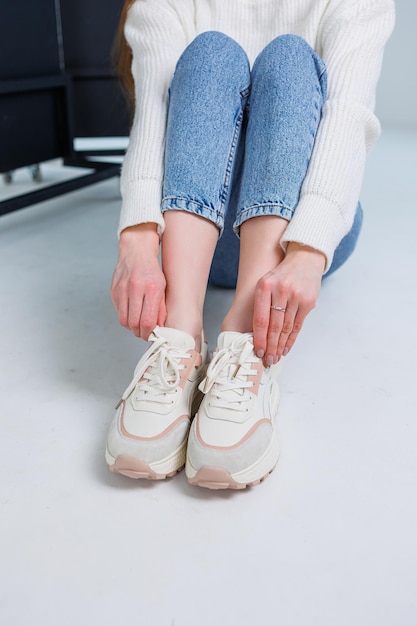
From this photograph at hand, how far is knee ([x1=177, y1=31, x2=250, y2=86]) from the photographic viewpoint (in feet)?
3.30

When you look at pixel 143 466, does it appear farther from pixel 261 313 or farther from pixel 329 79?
pixel 329 79

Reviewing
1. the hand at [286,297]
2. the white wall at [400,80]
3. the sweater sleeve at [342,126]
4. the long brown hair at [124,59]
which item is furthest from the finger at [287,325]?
the white wall at [400,80]

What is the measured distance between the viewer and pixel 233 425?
0.85 metres

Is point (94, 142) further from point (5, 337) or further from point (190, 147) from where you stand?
point (190, 147)

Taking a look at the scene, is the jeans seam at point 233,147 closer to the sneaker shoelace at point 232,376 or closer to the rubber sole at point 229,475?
the sneaker shoelace at point 232,376

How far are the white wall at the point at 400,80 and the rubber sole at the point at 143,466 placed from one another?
3.42 meters

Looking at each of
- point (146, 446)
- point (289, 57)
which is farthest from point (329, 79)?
point (146, 446)

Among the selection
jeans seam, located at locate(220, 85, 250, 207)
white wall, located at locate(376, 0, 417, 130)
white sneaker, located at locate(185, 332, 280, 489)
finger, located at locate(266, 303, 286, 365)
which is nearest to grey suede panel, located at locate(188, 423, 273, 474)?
white sneaker, located at locate(185, 332, 280, 489)

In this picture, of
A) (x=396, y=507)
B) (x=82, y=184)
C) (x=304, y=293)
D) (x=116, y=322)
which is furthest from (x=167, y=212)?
(x=82, y=184)

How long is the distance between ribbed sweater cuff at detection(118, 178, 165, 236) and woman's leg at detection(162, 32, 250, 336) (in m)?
0.02

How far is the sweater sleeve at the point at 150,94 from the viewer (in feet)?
3.25

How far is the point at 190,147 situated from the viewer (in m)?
0.96

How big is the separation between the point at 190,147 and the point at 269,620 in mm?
675

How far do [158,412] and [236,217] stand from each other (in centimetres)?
34
